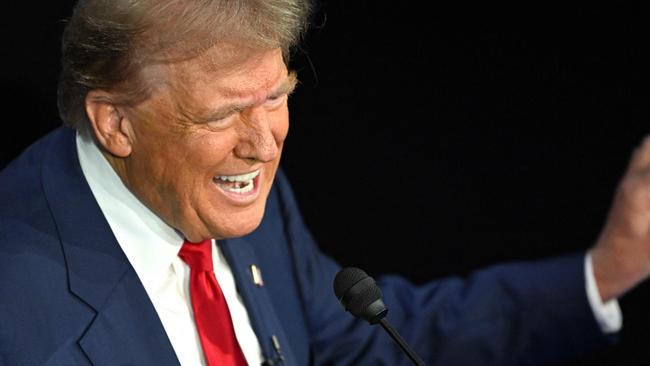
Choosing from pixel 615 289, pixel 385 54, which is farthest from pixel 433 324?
pixel 385 54

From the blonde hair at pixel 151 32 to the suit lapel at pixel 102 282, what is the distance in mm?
232

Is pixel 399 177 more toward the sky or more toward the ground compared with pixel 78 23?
more toward the ground

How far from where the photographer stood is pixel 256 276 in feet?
9.06

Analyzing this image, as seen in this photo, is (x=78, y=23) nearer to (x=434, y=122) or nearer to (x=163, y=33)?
(x=163, y=33)

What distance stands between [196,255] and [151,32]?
541 mm

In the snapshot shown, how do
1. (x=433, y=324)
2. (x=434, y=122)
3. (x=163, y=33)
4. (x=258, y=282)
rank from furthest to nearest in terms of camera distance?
(x=434, y=122), (x=433, y=324), (x=258, y=282), (x=163, y=33)

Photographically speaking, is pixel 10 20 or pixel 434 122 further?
pixel 434 122

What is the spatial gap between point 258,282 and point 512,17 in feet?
3.22

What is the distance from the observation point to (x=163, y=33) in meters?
2.22

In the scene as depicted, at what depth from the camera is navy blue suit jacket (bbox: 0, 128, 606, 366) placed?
7.70ft

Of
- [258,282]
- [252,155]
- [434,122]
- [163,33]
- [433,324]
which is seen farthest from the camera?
[434,122]

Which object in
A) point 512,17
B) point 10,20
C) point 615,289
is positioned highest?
point 10,20

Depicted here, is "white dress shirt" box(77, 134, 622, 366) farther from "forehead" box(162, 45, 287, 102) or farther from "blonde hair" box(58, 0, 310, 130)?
"forehead" box(162, 45, 287, 102)

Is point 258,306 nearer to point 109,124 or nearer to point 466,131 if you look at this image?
point 109,124
